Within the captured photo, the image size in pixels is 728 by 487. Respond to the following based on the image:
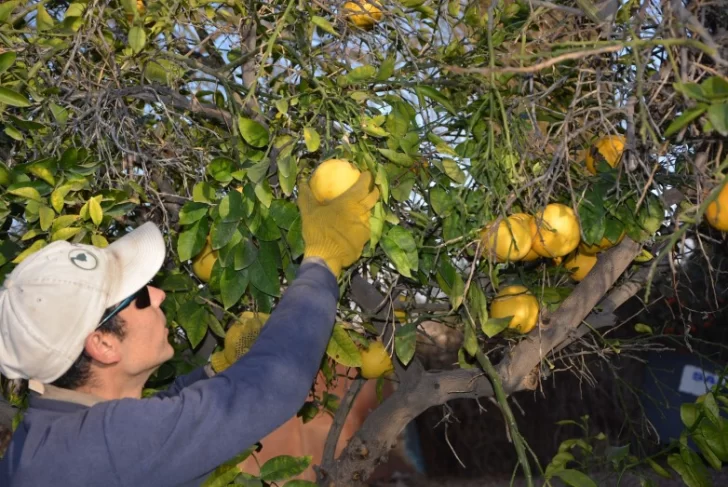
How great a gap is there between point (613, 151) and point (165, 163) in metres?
0.88

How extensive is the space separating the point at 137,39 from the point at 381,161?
1.63 ft

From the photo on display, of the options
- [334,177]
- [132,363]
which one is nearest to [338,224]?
[334,177]

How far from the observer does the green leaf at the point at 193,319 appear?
168 centimetres

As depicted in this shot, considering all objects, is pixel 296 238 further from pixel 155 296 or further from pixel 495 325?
pixel 495 325

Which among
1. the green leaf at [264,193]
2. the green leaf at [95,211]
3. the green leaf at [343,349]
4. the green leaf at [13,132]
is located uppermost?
the green leaf at [264,193]

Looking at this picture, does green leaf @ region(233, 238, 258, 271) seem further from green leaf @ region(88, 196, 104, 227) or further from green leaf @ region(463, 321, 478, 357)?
green leaf @ region(463, 321, 478, 357)

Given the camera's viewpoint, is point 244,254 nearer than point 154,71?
Yes

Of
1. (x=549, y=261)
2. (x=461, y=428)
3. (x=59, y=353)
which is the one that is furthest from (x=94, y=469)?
(x=461, y=428)

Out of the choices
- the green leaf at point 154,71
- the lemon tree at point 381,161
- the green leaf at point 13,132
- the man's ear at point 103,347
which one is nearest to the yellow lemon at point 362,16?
the lemon tree at point 381,161

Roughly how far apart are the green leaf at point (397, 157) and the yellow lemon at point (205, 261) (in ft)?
1.43

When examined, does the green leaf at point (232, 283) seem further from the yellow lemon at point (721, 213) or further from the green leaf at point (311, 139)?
the yellow lemon at point (721, 213)

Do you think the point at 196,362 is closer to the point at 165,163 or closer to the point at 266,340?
the point at 165,163

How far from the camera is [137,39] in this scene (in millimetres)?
1573

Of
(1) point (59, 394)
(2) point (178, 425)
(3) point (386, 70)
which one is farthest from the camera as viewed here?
(3) point (386, 70)
